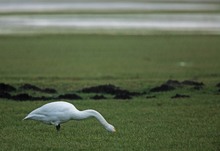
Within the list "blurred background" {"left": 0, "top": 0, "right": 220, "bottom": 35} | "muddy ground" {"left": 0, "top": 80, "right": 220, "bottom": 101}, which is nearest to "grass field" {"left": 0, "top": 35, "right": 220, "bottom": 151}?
"muddy ground" {"left": 0, "top": 80, "right": 220, "bottom": 101}

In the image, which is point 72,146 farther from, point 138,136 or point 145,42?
point 145,42

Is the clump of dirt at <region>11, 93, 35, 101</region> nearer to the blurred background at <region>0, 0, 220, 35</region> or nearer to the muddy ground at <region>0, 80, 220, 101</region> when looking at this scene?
the muddy ground at <region>0, 80, 220, 101</region>

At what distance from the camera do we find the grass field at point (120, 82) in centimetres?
1314

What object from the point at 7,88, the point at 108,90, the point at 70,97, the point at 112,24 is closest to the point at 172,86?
the point at 108,90

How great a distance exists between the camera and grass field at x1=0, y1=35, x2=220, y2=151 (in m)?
13.1

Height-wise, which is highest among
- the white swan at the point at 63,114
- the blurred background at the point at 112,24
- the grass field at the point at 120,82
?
the white swan at the point at 63,114

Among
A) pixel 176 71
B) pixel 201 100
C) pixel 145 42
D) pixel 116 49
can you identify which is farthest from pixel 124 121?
pixel 145 42

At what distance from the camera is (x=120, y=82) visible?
24.4 metres

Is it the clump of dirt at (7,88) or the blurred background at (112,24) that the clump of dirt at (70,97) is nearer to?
the clump of dirt at (7,88)

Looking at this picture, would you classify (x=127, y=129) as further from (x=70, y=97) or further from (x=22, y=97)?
(x=22, y=97)

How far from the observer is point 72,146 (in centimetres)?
1252

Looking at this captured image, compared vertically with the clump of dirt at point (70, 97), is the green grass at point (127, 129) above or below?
above

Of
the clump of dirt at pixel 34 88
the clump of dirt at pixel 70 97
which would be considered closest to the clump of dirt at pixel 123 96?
the clump of dirt at pixel 70 97

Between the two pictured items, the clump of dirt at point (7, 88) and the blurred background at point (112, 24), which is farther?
the blurred background at point (112, 24)
